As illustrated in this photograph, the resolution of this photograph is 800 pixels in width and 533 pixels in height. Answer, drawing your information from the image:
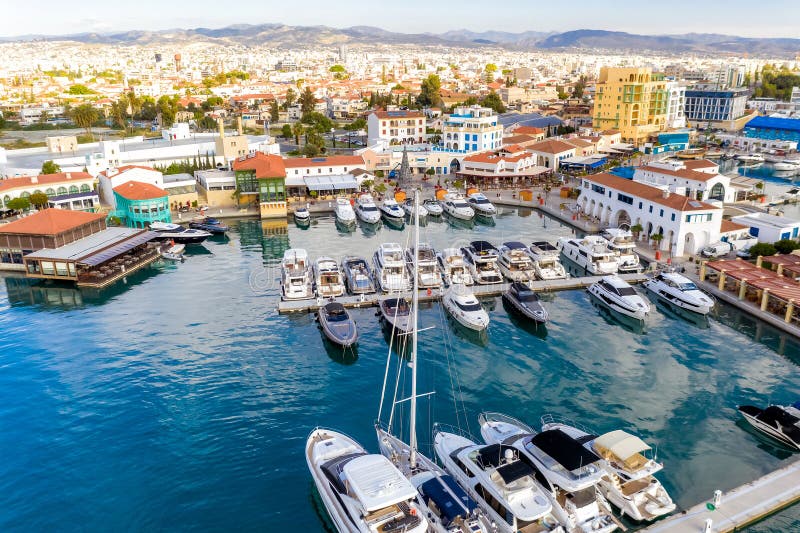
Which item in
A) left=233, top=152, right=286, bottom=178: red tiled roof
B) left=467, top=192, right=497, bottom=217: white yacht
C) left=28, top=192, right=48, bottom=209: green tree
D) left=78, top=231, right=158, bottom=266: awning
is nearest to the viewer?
left=78, top=231, right=158, bottom=266: awning

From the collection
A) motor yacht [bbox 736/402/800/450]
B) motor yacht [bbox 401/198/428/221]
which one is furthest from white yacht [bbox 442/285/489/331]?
A: motor yacht [bbox 401/198/428/221]

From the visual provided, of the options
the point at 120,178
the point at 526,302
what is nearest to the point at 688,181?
the point at 526,302

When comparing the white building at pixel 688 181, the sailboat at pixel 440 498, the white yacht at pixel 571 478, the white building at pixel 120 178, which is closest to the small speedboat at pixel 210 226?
the white building at pixel 120 178

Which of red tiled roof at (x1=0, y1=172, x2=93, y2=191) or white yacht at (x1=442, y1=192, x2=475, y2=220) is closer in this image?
white yacht at (x1=442, y1=192, x2=475, y2=220)

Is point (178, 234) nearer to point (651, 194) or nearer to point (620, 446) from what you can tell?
point (651, 194)

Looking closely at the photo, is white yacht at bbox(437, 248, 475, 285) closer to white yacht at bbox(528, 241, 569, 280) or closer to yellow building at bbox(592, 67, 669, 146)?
white yacht at bbox(528, 241, 569, 280)

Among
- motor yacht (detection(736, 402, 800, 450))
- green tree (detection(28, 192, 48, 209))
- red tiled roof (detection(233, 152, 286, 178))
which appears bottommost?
motor yacht (detection(736, 402, 800, 450))

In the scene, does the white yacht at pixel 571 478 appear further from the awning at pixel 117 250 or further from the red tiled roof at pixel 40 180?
→ the red tiled roof at pixel 40 180
